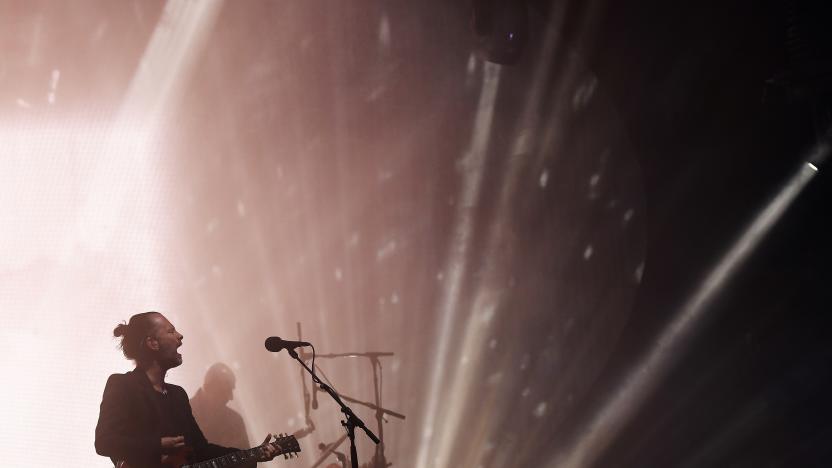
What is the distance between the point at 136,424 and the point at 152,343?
0.33 meters

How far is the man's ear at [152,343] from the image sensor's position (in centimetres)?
256

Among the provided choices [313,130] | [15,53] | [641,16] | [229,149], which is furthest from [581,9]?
[15,53]

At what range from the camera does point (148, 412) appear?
2.41m

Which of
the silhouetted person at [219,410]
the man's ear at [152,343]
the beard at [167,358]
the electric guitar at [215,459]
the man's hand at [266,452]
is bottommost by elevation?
the electric guitar at [215,459]

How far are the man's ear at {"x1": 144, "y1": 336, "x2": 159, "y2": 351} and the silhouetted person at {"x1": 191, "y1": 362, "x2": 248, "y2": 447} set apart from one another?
3.99 ft

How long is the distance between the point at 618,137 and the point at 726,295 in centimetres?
136

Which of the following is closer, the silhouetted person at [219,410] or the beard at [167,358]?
the beard at [167,358]

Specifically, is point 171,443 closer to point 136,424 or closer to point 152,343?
point 136,424

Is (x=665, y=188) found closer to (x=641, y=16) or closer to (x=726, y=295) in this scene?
(x=726, y=295)

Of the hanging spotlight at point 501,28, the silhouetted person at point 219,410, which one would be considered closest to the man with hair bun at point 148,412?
the silhouetted person at point 219,410

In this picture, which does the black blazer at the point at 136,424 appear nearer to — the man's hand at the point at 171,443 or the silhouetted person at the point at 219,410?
the man's hand at the point at 171,443

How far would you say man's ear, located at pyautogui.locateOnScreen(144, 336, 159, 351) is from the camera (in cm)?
256

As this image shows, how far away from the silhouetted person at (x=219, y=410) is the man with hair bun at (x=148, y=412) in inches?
43.7

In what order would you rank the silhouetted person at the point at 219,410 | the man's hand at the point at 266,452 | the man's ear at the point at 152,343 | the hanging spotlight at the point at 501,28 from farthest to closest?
the hanging spotlight at the point at 501,28, the silhouetted person at the point at 219,410, the man's ear at the point at 152,343, the man's hand at the point at 266,452
